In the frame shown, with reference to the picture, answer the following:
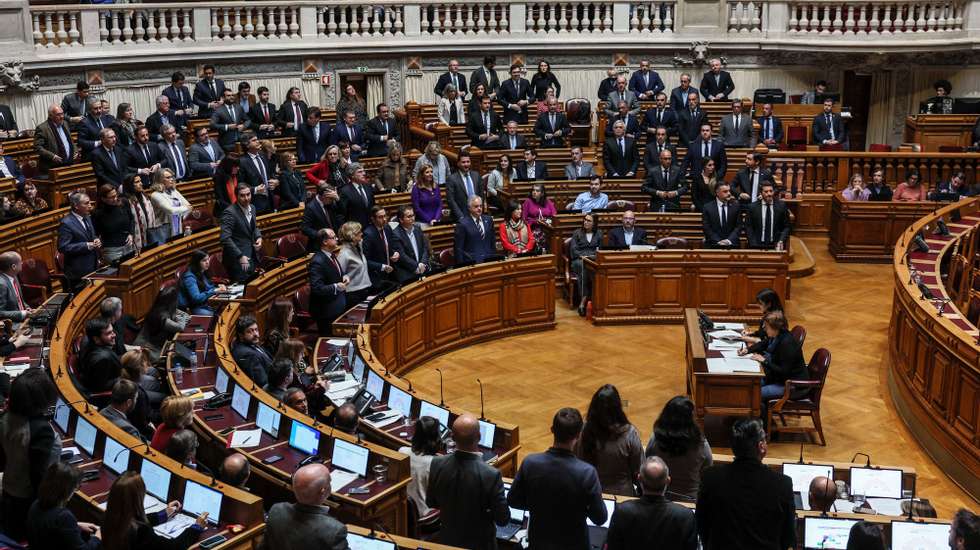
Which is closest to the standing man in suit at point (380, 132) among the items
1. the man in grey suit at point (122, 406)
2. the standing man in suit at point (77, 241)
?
the standing man in suit at point (77, 241)

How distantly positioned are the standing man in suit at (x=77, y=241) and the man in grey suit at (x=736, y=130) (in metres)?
8.24

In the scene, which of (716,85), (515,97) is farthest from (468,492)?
(716,85)

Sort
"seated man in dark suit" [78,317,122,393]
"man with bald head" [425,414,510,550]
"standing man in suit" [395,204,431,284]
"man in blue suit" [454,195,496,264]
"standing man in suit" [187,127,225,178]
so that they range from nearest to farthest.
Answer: "man with bald head" [425,414,510,550] → "seated man in dark suit" [78,317,122,393] → "standing man in suit" [395,204,431,284] → "man in blue suit" [454,195,496,264] → "standing man in suit" [187,127,225,178]

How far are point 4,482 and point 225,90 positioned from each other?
974 centimetres

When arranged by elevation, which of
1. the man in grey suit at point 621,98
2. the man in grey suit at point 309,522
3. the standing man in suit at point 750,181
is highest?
the man in grey suit at point 621,98

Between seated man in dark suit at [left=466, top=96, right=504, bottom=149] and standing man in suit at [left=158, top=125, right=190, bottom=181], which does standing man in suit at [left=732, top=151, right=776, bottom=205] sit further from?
standing man in suit at [left=158, top=125, right=190, bottom=181]

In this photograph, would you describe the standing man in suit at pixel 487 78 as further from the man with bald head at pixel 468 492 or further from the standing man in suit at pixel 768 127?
the man with bald head at pixel 468 492

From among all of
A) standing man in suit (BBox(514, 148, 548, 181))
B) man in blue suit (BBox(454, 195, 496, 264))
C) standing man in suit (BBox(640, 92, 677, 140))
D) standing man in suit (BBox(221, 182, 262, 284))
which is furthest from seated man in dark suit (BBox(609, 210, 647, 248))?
standing man in suit (BBox(221, 182, 262, 284))

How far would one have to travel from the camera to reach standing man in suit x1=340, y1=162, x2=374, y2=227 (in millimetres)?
11508

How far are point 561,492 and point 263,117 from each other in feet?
34.1

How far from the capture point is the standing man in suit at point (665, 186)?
1322 centimetres

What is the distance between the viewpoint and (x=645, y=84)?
54.7ft

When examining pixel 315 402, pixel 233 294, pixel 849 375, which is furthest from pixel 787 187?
pixel 315 402

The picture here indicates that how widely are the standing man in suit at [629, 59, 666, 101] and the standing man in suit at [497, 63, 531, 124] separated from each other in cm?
163
